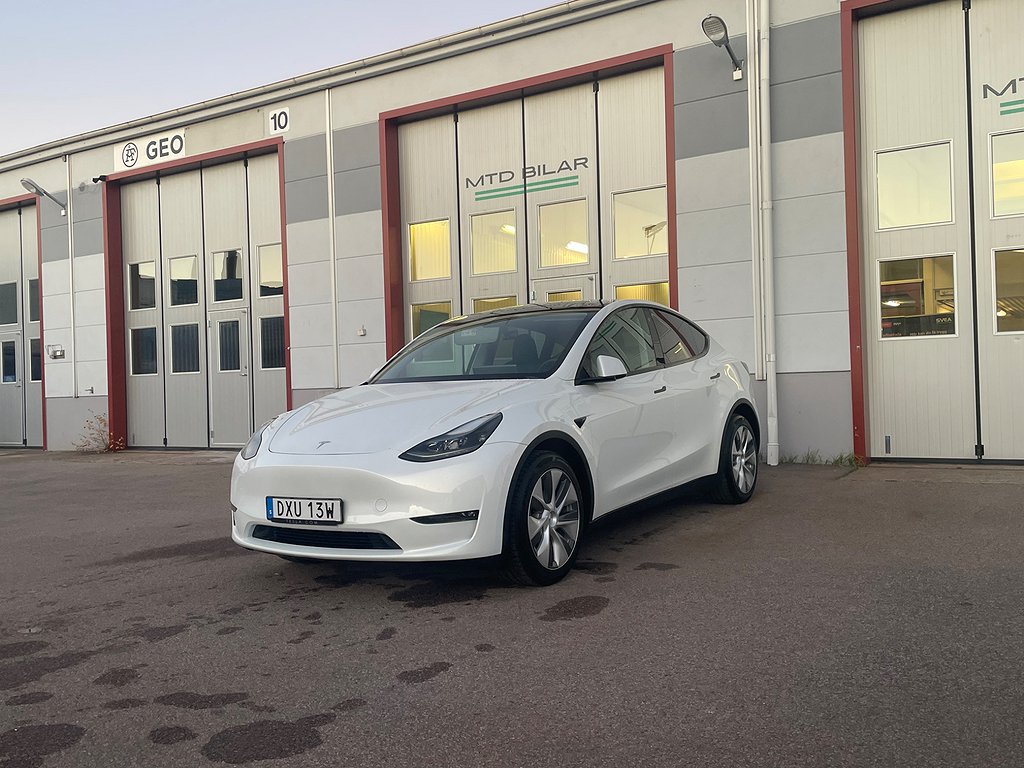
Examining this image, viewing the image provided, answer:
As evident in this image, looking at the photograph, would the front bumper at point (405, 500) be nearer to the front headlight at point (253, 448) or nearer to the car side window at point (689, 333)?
the front headlight at point (253, 448)

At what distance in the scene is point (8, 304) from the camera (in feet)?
59.3

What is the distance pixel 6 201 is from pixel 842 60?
15.5 m

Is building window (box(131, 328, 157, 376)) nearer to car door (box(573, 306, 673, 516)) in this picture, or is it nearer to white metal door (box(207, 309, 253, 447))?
white metal door (box(207, 309, 253, 447))

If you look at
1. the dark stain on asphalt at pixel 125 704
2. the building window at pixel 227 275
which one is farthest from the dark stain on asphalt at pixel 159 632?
the building window at pixel 227 275

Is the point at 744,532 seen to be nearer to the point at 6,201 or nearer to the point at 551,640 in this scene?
the point at 551,640

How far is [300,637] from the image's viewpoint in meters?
3.89

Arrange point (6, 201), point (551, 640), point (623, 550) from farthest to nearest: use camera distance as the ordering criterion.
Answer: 1. point (6, 201)
2. point (623, 550)
3. point (551, 640)

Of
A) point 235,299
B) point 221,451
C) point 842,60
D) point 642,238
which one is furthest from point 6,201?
point 842,60

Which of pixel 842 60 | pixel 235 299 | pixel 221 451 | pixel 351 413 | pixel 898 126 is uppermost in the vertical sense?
pixel 842 60

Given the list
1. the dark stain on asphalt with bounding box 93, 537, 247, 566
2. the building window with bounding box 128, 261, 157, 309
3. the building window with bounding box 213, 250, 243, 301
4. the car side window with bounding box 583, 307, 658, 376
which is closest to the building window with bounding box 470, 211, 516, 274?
the building window with bounding box 213, 250, 243, 301

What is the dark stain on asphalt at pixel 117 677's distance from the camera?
3.38 meters

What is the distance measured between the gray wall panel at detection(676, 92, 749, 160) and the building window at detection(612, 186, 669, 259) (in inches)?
29.4

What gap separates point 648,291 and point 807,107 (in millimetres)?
2814

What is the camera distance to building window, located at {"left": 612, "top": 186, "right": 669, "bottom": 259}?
11297 millimetres
